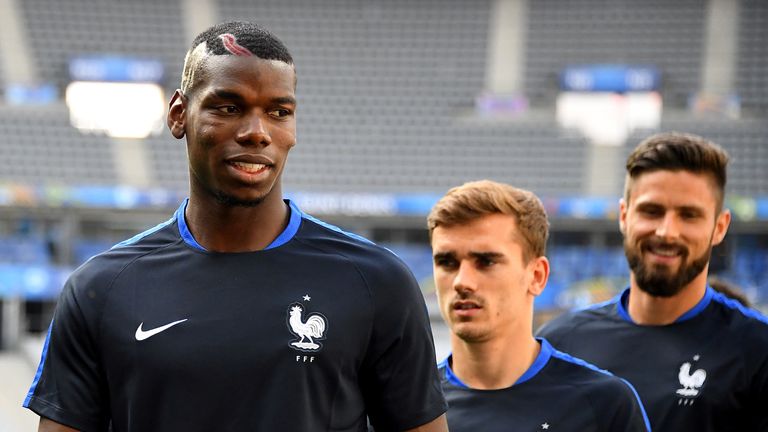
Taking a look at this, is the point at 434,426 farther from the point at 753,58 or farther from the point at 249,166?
the point at 753,58

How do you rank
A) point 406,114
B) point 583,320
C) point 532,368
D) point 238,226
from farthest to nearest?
point 406,114, point 583,320, point 532,368, point 238,226

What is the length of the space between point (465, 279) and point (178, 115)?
1180 mm

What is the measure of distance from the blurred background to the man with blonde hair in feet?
59.0

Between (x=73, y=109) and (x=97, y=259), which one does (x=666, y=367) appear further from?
(x=73, y=109)

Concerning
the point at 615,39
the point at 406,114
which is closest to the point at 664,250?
the point at 406,114

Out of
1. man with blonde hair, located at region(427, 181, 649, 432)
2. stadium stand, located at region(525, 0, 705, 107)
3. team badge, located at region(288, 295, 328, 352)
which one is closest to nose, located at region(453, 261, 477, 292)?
man with blonde hair, located at region(427, 181, 649, 432)

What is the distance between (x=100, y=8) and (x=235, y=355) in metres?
25.4

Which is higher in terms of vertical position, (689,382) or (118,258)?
(118,258)

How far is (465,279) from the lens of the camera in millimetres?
3162

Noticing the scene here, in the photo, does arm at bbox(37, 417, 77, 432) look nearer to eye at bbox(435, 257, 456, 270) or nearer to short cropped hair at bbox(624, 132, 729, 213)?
eye at bbox(435, 257, 456, 270)

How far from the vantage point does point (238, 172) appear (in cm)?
221

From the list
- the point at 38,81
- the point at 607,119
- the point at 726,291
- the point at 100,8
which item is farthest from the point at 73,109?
the point at 726,291

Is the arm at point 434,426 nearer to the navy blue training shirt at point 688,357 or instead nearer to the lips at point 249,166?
the lips at point 249,166

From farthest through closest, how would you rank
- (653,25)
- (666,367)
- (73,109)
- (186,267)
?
(653,25) < (73,109) < (666,367) < (186,267)
